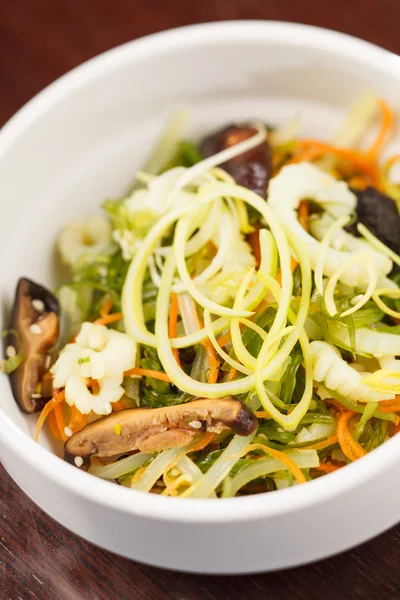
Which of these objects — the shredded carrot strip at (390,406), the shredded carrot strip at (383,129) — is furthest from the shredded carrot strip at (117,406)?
the shredded carrot strip at (383,129)

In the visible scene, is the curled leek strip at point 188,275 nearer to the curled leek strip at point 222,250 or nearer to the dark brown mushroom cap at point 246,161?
the curled leek strip at point 222,250

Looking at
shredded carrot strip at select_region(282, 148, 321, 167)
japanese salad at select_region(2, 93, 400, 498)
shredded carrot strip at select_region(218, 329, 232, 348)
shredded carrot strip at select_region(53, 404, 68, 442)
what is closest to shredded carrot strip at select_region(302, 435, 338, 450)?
japanese salad at select_region(2, 93, 400, 498)

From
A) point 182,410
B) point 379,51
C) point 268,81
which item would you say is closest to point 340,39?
point 379,51

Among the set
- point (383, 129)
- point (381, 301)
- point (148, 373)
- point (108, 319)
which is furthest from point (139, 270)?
point (383, 129)

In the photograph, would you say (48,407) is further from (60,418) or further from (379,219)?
(379,219)

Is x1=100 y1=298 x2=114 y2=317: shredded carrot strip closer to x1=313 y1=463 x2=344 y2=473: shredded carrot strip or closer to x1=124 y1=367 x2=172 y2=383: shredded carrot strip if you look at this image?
x1=124 y1=367 x2=172 y2=383: shredded carrot strip

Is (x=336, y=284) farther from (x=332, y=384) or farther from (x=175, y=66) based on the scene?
(x=175, y=66)
